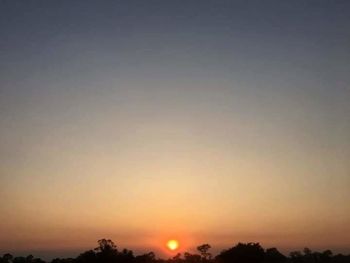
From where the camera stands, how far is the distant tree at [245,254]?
4242 inches

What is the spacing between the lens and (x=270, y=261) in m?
132

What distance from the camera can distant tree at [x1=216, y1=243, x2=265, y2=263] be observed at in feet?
354

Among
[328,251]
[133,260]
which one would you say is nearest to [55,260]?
[133,260]

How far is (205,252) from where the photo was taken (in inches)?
7052

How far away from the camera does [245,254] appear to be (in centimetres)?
10856

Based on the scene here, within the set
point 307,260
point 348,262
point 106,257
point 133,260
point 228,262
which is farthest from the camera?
point 307,260

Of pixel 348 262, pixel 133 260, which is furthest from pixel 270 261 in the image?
pixel 133 260

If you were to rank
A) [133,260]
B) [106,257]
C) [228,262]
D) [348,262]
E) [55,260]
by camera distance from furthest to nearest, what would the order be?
[55,260] < [348,262] < [228,262] < [133,260] < [106,257]

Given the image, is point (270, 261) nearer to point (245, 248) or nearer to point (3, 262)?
point (245, 248)

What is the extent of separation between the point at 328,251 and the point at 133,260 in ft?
316

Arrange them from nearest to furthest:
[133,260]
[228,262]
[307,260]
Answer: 1. [133,260]
2. [228,262]
3. [307,260]

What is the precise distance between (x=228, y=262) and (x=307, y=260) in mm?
55021

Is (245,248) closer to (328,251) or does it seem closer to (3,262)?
(328,251)

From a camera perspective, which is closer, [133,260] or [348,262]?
[133,260]
